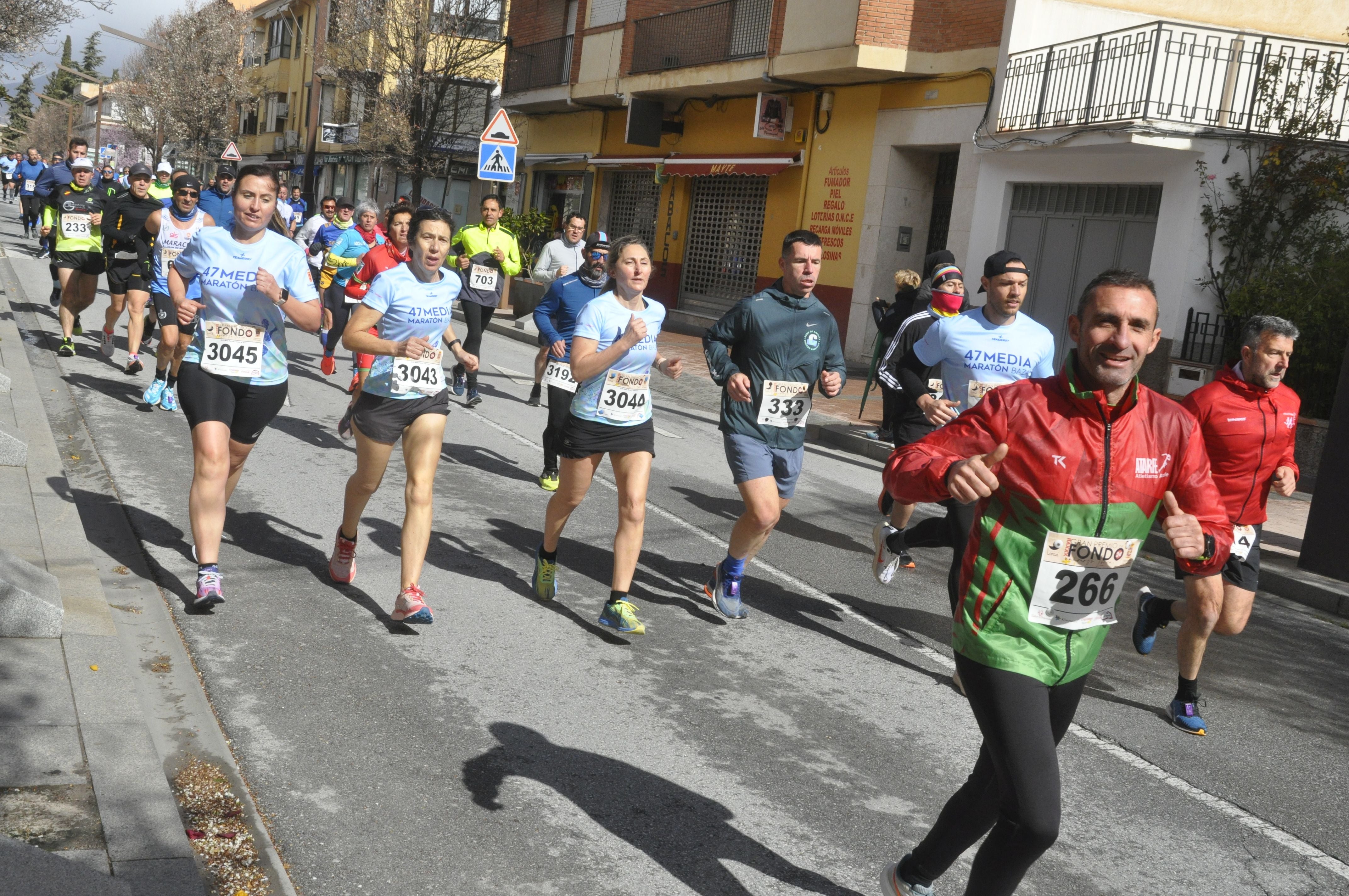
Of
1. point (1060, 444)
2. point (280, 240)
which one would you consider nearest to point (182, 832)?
point (1060, 444)

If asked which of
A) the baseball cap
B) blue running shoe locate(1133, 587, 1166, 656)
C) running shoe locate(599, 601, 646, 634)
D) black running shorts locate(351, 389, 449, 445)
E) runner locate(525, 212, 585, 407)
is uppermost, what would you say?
the baseball cap

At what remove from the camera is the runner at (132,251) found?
12.1 m

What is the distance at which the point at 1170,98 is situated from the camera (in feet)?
56.0

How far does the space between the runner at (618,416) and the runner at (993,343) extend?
137 cm

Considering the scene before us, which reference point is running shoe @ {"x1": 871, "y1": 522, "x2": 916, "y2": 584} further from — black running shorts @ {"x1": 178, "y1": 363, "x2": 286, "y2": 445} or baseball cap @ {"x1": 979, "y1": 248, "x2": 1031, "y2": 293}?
black running shorts @ {"x1": 178, "y1": 363, "x2": 286, "y2": 445}

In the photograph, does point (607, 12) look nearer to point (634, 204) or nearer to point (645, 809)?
point (634, 204)

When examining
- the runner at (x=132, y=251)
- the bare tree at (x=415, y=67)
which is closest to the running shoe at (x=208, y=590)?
the runner at (x=132, y=251)

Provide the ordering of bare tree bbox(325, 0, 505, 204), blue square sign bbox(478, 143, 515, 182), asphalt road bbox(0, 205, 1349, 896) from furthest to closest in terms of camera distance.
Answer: bare tree bbox(325, 0, 505, 204)
blue square sign bbox(478, 143, 515, 182)
asphalt road bbox(0, 205, 1349, 896)

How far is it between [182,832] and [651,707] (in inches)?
80.9

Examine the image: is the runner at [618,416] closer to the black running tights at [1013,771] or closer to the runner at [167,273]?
the black running tights at [1013,771]

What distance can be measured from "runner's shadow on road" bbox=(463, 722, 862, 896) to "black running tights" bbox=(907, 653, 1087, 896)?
27.1 inches

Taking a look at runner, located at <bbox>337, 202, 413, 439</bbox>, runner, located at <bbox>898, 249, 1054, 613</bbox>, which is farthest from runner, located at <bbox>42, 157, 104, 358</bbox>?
runner, located at <bbox>898, 249, 1054, 613</bbox>

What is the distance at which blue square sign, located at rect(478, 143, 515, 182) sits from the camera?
65.4 feet

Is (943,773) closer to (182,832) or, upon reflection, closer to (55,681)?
(182,832)
